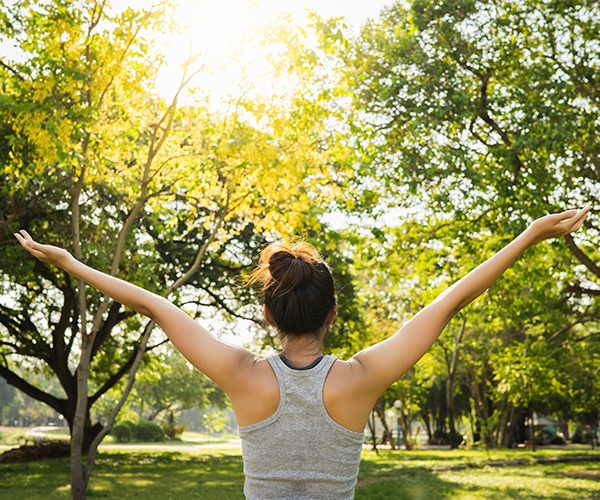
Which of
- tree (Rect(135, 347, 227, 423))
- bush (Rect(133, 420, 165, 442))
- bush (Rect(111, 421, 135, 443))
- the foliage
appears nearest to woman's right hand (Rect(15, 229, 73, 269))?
the foliage

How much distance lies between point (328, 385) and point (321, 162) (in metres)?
8.24

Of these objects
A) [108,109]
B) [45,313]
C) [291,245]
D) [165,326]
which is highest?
[108,109]

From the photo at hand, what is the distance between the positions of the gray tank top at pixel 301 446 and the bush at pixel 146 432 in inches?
1714

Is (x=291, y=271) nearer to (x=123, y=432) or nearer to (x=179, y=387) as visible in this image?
(x=123, y=432)

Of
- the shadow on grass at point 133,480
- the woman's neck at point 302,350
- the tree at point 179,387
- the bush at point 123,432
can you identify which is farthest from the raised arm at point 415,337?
the tree at point 179,387

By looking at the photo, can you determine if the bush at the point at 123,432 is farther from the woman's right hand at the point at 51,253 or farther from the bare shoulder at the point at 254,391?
the bare shoulder at the point at 254,391

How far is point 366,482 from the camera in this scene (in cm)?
1404

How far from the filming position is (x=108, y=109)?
9164 millimetres

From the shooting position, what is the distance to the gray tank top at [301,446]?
5.43 ft

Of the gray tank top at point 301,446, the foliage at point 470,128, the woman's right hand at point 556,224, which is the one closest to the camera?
the gray tank top at point 301,446

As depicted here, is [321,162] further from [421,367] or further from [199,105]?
[421,367]

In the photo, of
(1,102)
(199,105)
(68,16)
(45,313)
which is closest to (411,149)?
(199,105)

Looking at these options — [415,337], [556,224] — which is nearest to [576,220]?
[556,224]

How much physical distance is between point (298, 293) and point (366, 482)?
536 inches
